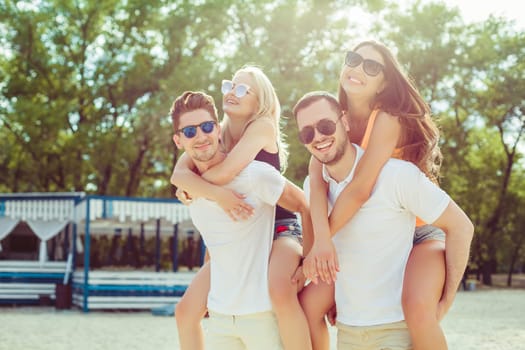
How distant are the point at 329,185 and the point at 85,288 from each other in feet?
48.6

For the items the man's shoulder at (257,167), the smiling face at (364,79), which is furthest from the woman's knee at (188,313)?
the smiling face at (364,79)

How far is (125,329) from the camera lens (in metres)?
13.6

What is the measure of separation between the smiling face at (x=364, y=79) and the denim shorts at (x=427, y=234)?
67 centimetres

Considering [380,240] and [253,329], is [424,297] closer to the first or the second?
[380,240]

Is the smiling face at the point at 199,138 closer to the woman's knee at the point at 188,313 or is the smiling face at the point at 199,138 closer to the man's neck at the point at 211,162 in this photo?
the man's neck at the point at 211,162

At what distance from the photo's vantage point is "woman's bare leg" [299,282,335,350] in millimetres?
3176

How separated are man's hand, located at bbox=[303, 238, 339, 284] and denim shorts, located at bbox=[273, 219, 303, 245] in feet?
1.49

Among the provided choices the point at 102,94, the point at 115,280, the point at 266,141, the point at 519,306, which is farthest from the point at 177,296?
the point at 266,141

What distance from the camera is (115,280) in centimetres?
1731

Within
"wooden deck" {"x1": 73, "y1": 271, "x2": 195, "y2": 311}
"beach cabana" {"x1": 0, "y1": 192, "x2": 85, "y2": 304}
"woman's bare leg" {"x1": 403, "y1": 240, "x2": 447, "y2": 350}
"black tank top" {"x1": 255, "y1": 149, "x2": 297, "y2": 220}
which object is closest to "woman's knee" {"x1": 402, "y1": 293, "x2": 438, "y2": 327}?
"woman's bare leg" {"x1": 403, "y1": 240, "x2": 447, "y2": 350}

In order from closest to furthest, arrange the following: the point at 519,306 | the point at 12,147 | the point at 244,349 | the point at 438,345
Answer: the point at 438,345, the point at 244,349, the point at 519,306, the point at 12,147

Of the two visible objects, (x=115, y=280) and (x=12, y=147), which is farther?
(x=12, y=147)

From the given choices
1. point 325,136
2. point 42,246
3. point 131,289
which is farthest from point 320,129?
point 42,246

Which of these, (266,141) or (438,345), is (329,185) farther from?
(438,345)
